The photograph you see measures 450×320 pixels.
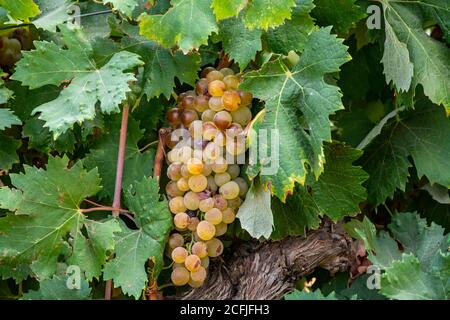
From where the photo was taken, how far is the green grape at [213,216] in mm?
1300

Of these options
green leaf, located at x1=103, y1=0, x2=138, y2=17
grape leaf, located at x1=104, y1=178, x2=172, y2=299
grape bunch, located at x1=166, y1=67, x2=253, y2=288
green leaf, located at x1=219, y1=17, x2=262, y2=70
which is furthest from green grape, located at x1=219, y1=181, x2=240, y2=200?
green leaf, located at x1=103, y1=0, x2=138, y2=17

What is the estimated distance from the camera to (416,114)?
5.22 feet

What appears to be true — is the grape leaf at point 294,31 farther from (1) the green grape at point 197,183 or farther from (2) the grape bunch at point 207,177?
(1) the green grape at point 197,183

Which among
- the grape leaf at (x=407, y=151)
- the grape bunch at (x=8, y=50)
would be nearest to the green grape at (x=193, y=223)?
the grape leaf at (x=407, y=151)

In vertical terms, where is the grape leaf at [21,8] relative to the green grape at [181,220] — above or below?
above

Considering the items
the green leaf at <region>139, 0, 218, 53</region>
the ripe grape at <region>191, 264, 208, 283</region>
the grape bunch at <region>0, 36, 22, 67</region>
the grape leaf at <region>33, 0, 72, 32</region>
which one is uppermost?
the green leaf at <region>139, 0, 218, 53</region>

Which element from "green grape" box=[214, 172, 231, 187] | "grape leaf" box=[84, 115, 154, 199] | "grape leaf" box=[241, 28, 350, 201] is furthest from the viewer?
"grape leaf" box=[84, 115, 154, 199]

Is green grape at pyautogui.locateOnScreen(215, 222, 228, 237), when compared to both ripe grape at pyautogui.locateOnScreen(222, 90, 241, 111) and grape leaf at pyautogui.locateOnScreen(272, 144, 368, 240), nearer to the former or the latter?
grape leaf at pyautogui.locateOnScreen(272, 144, 368, 240)

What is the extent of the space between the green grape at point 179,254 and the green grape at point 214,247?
0.17 feet

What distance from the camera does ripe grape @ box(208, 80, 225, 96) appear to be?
4.34 feet

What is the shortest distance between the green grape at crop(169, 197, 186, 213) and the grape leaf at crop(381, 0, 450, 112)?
48 centimetres

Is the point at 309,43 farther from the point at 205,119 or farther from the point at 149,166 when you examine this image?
the point at 149,166

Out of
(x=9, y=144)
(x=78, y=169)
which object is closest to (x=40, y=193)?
(x=78, y=169)

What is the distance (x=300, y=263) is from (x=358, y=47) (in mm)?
564
